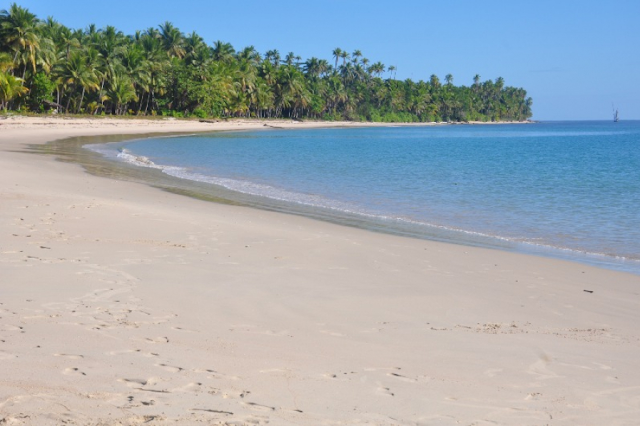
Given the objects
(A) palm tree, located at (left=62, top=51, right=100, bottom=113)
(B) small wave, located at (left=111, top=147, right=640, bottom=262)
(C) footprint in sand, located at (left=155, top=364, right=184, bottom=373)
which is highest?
(A) palm tree, located at (left=62, top=51, right=100, bottom=113)

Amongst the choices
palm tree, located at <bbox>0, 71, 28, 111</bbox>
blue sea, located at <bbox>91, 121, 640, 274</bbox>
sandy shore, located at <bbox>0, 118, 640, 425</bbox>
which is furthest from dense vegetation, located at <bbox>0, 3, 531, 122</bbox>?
sandy shore, located at <bbox>0, 118, 640, 425</bbox>

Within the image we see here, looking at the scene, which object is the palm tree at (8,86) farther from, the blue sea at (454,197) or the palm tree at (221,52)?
the palm tree at (221,52)

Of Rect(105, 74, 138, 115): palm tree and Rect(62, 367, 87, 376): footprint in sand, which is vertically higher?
Rect(105, 74, 138, 115): palm tree

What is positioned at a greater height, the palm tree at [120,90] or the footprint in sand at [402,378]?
the palm tree at [120,90]

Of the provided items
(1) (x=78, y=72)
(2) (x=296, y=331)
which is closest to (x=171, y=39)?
(1) (x=78, y=72)

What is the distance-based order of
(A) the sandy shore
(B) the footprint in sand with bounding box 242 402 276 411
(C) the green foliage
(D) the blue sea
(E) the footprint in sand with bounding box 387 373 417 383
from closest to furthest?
(B) the footprint in sand with bounding box 242 402 276 411 → (A) the sandy shore → (E) the footprint in sand with bounding box 387 373 417 383 → (D) the blue sea → (C) the green foliage

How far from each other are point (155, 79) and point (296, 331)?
7512 cm

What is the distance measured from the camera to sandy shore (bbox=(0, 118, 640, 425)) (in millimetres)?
3803

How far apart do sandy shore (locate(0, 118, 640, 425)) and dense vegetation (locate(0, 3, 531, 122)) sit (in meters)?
45.8

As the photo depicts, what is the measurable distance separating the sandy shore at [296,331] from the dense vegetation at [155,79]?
45799 millimetres

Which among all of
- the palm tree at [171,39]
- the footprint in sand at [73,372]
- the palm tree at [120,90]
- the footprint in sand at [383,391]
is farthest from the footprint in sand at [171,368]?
the palm tree at [171,39]

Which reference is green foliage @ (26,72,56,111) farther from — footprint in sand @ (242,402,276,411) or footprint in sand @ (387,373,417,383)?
footprint in sand @ (242,402,276,411)

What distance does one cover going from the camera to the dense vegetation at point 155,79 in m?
56.8

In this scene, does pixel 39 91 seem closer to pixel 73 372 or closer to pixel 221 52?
pixel 221 52
